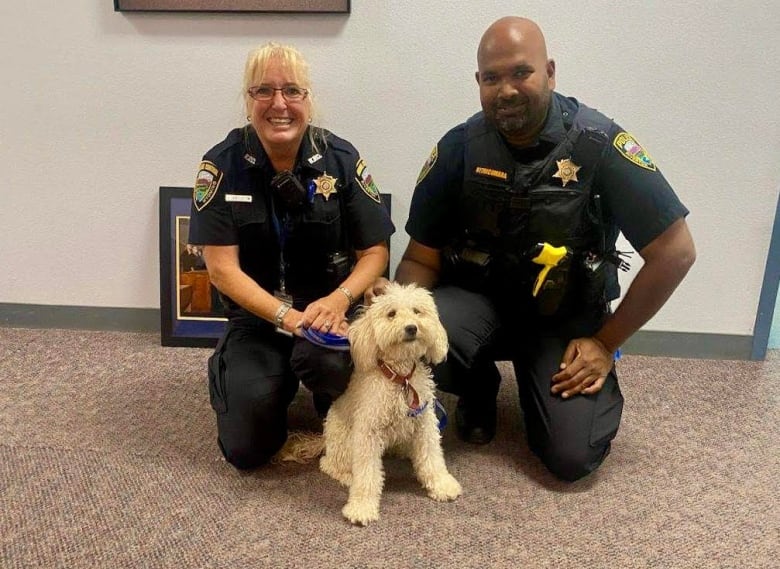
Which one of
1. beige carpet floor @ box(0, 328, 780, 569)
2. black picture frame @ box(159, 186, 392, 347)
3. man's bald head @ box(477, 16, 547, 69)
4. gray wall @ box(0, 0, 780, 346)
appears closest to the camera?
→ beige carpet floor @ box(0, 328, 780, 569)

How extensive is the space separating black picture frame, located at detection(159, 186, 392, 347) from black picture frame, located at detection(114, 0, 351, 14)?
2.42 feet

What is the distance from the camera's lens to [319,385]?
1.62 meters

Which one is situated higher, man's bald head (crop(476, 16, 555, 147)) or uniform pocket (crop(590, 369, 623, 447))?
man's bald head (crop(476, 16, 555, 147))

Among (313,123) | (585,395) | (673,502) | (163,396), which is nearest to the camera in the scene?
(673,502)

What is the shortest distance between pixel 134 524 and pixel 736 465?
1612 mm

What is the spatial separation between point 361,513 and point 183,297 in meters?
1.36

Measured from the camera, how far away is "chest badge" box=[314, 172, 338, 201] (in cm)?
173

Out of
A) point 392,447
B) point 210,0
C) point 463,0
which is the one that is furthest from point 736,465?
point 210,0

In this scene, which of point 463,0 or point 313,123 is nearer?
point 313,123

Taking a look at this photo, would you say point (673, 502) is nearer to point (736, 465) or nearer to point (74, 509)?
point (736, 465)

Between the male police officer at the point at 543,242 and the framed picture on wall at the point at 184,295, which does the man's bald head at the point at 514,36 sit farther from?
the framed picture on wall at the point at 184,295

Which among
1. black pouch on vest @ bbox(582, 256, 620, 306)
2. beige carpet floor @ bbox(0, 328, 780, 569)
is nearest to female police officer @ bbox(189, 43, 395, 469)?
beige carpet floor @ bbox(0, 328, 780, 569)

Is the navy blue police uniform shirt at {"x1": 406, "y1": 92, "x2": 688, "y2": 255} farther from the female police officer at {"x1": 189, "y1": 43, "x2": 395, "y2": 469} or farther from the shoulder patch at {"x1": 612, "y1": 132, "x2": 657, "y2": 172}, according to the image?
the female police officer at {"x1": 189, "y1": 43, "x2": 395, "y2": 469}

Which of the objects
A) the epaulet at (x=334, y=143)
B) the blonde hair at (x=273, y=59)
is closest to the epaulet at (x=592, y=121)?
the epaulet at (x=334, y=143)
